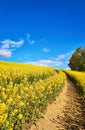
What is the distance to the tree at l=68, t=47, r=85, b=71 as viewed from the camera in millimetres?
95125

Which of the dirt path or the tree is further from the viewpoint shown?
the tree

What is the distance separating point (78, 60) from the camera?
96.9 m

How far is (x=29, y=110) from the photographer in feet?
32.2

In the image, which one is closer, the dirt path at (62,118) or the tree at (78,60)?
the dirt path at (62,118)

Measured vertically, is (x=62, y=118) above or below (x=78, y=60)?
below

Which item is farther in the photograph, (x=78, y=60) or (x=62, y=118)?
(x=78, y=60)

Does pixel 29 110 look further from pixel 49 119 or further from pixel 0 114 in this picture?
pixel 0 114

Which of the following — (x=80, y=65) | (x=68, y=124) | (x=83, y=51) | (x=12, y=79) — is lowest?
(x=68, y=124)

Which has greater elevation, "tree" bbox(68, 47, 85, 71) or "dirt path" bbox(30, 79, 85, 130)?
"tree" bbox(68, 47, 85, 71)

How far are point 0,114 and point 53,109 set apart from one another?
7353mm

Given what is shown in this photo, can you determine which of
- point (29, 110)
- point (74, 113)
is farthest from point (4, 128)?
point (74, 113)

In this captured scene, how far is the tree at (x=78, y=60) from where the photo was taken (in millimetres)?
95125

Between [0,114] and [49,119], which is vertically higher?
[0,114]

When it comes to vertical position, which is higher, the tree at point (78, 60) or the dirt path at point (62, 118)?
the tree at point (78, 60)
